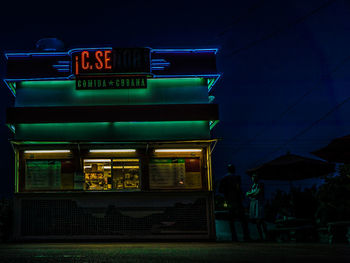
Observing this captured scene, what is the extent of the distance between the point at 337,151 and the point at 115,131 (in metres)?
6.66

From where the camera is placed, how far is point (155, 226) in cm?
1273

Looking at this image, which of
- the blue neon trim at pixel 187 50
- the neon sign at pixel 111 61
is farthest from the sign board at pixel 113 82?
the blue neon trim at pixel 187 50

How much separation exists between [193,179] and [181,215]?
1829mm

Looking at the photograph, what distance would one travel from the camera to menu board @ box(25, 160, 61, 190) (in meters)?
13.7

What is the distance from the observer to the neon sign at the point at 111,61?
14.8 m

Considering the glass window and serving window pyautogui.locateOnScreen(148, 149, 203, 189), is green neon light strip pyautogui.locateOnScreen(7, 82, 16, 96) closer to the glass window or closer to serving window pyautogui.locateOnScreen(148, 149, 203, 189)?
the glass window

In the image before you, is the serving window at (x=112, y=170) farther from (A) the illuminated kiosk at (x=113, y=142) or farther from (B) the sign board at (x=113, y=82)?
(B) the sign board at (x=113, y=82)

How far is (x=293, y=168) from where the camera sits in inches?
612

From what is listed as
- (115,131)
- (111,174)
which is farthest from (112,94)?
(111,174)

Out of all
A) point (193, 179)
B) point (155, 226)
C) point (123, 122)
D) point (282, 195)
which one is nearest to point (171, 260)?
point (155, 226)

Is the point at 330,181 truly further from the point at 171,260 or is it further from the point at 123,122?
the point at 171,260

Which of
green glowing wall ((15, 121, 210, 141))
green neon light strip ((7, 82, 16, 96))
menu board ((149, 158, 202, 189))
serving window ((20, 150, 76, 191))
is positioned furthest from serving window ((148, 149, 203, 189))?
green neon light strip ((7, 82, 16, 96))

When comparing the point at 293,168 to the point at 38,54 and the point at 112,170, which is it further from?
the point at 38,54

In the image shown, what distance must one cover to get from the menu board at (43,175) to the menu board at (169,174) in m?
2.73
